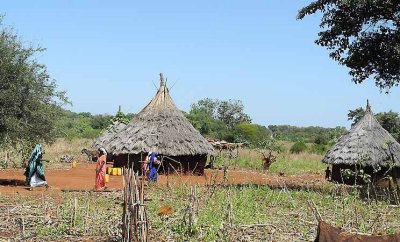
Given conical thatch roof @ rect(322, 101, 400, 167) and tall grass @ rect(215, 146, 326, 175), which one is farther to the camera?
tall grass @ rect(215, 146, 326, 175)

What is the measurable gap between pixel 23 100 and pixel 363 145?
11.5m

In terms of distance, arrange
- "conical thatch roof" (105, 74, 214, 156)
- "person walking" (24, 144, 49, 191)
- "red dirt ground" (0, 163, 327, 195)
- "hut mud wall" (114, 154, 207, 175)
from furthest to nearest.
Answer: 1. "hut mud wall" (114, 154, 207, 175)
2. "conical thatch roof" (105, 74, 214, 156)
3. "red dirt ground" (0, 163, 327, 195)
4. "person walking" (24, 144, 49, 191)

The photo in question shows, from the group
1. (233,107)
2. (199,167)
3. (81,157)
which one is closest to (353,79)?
(199,167)

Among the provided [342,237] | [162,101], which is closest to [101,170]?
[162,101]

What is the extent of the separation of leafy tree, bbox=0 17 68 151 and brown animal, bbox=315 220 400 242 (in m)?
10.3

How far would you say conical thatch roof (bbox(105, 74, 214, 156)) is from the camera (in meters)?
18.7

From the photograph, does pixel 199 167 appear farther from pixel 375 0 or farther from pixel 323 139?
pixel 323 139

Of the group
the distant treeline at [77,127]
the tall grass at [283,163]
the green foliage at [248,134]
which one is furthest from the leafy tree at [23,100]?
the green foliage at [248,134]

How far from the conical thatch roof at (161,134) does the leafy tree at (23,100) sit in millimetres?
4554

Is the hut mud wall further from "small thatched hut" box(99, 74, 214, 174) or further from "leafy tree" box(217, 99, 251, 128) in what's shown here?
"leafy tree" box(217, 99, 251, 128)

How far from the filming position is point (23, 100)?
1380 cm

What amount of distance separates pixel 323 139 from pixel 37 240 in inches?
1515

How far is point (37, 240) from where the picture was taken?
6.87m

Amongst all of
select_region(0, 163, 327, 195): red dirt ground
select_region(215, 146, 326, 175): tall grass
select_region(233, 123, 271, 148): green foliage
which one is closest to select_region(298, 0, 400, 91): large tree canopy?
select_region(0, 163, 327, 195): red dirt ground
